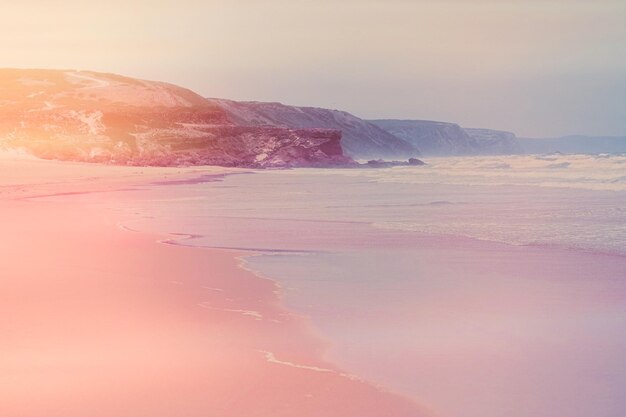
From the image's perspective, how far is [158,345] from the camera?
22.4 feet

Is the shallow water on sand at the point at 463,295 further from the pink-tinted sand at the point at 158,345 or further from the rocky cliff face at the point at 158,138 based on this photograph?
the rocky cliff face at the point at 158,138

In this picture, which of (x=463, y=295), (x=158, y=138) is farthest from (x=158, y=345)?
(x=158, y=138)

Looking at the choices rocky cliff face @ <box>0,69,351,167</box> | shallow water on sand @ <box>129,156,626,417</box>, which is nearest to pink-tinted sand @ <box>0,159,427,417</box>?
shallow water on sand @ <box>129,156,626,417</box>

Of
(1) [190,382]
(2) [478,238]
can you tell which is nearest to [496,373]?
(1) [190,382]

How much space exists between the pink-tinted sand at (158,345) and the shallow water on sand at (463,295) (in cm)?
36

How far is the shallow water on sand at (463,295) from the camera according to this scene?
5.79 m

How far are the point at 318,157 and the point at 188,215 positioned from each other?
74005 mm

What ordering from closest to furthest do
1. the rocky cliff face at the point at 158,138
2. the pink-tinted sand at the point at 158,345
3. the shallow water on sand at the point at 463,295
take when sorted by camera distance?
1. the pink-tinted sand at the point at 158,345
2. the shallow water on sand at the point at 463,295
3. the rocky cliff face at the point at 158,138

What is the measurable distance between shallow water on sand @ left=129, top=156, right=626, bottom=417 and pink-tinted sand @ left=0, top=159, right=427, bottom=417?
0.36m

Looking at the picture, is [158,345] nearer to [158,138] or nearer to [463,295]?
[463,295]

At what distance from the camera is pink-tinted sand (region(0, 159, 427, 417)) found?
5.36 metres

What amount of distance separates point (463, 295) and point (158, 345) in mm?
3436

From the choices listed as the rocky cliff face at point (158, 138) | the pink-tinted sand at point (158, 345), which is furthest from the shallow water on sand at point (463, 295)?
the rocky cliff face at point (158, 138)

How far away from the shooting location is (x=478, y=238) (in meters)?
14.3
